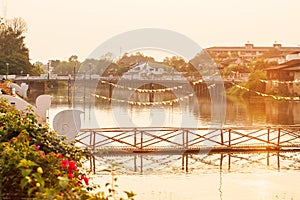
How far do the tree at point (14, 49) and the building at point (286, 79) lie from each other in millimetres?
21969

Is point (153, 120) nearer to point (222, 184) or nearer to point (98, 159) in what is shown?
point (98, 159)

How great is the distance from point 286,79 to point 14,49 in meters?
25.1

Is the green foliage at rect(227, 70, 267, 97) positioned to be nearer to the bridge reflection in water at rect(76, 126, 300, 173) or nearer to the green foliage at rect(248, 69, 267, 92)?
the green foliage at rect(248, 69, 267, 92)

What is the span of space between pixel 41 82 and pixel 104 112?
2452cm

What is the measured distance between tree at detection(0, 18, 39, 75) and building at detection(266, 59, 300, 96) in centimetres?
2197

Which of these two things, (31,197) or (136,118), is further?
(136,118)

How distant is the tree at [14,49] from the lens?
53.1 metres

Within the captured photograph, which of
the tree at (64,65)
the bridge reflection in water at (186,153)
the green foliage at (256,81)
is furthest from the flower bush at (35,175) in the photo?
the tree at (64,65)

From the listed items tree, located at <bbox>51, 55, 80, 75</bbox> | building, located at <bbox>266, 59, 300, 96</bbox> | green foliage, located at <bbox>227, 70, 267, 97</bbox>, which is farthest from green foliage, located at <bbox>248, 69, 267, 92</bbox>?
tree, located at <bbox>51, 55, 80, 75</bbox>

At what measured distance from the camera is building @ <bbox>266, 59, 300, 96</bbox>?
44013mm

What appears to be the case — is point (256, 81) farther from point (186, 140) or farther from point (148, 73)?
point (186, 140)

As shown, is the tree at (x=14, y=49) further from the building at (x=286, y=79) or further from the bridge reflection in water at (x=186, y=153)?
the bridge reflection in water at (x=186, y=153)

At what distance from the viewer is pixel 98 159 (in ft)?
41.7

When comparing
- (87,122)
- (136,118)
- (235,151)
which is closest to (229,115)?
(136,118)
